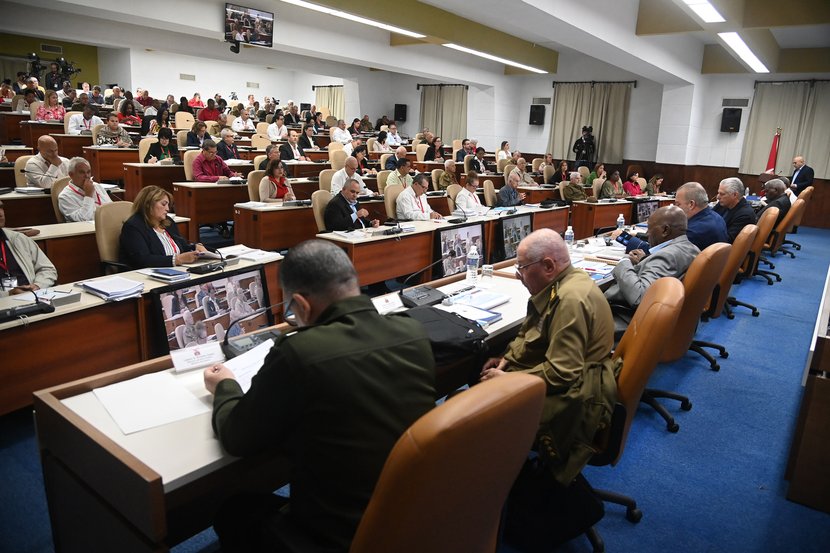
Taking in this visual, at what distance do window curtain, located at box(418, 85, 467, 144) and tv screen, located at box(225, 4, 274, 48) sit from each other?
7865 mm

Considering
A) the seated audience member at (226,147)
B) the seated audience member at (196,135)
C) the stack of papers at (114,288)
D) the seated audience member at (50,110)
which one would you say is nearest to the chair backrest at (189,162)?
the seated audience member at (226,147)

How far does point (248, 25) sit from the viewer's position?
8766 mm

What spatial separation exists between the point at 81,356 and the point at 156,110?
12.5 metres

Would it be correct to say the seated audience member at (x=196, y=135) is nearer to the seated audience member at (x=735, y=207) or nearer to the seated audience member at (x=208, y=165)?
the seated audience member at (x=208, y=165)

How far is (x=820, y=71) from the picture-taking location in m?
10.8

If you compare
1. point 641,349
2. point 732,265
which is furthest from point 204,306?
point 732,265

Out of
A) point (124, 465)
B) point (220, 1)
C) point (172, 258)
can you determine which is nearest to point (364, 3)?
point (220, 1)

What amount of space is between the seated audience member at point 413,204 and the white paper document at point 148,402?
4.28 m

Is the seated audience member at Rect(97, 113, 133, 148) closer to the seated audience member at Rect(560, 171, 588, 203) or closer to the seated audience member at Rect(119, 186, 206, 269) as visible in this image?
the seated audience member at Rect(119, 186, 206, 269)

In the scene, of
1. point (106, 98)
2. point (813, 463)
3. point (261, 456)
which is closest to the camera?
point (261, 456)

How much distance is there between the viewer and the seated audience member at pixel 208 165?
6.79 m

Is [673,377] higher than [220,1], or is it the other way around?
[220,1]

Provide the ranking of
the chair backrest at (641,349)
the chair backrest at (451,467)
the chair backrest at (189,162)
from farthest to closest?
the chair backrest at (189,162)
the chair backrest at (641,349)
the chair backrest at (451,467)

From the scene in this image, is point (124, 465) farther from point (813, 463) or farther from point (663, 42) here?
point (663, 42)
